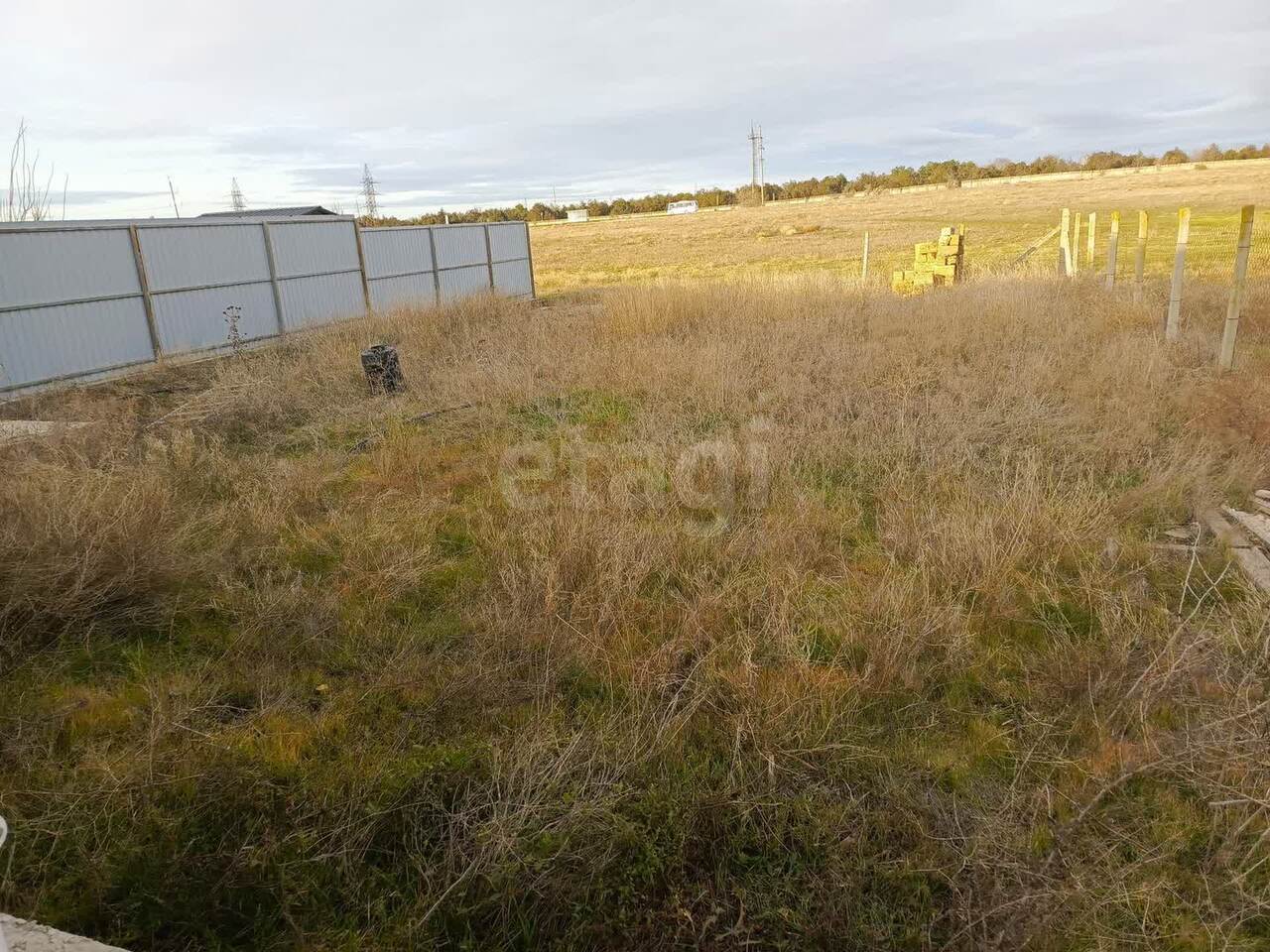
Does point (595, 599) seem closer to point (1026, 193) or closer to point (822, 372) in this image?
point (822, 372)

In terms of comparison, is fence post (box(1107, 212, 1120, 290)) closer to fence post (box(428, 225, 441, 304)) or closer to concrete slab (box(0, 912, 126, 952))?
fence post (box(428, 225, 441, 304))

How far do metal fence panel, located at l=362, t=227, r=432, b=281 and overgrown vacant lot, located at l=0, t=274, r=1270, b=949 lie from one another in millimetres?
11680

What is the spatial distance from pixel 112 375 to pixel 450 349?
4.95 m

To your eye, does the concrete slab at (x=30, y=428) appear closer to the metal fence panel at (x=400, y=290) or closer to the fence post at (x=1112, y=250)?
the metal fence panel at (x=400, y=290)

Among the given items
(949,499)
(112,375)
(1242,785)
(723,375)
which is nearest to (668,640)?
(1242,785)

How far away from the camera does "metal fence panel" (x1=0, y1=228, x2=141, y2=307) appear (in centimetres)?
1001

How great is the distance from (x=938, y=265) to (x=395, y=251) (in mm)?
11595

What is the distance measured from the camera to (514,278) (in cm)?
2180

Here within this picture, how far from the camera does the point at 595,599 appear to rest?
12.2ft

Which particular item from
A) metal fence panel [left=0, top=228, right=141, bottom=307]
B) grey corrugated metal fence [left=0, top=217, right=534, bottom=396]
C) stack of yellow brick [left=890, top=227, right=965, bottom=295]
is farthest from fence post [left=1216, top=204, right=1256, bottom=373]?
metal fence panel [left=0, top=228, right=141, bottom=307]

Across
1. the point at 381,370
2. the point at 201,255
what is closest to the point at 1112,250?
the point at 381,370

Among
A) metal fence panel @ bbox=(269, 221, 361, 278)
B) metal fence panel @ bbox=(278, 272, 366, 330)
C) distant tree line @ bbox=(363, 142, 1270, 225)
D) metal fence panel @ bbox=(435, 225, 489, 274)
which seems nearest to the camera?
metal fence panel @ bbox=(269, 221, 361, 278)

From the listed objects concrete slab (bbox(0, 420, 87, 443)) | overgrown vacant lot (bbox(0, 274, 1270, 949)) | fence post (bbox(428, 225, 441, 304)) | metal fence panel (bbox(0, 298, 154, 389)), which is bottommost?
overgrown vacant lot (bbox(0, 274, 1270, 949))

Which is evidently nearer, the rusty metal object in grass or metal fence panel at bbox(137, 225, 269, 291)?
the rusty metal object in grass
